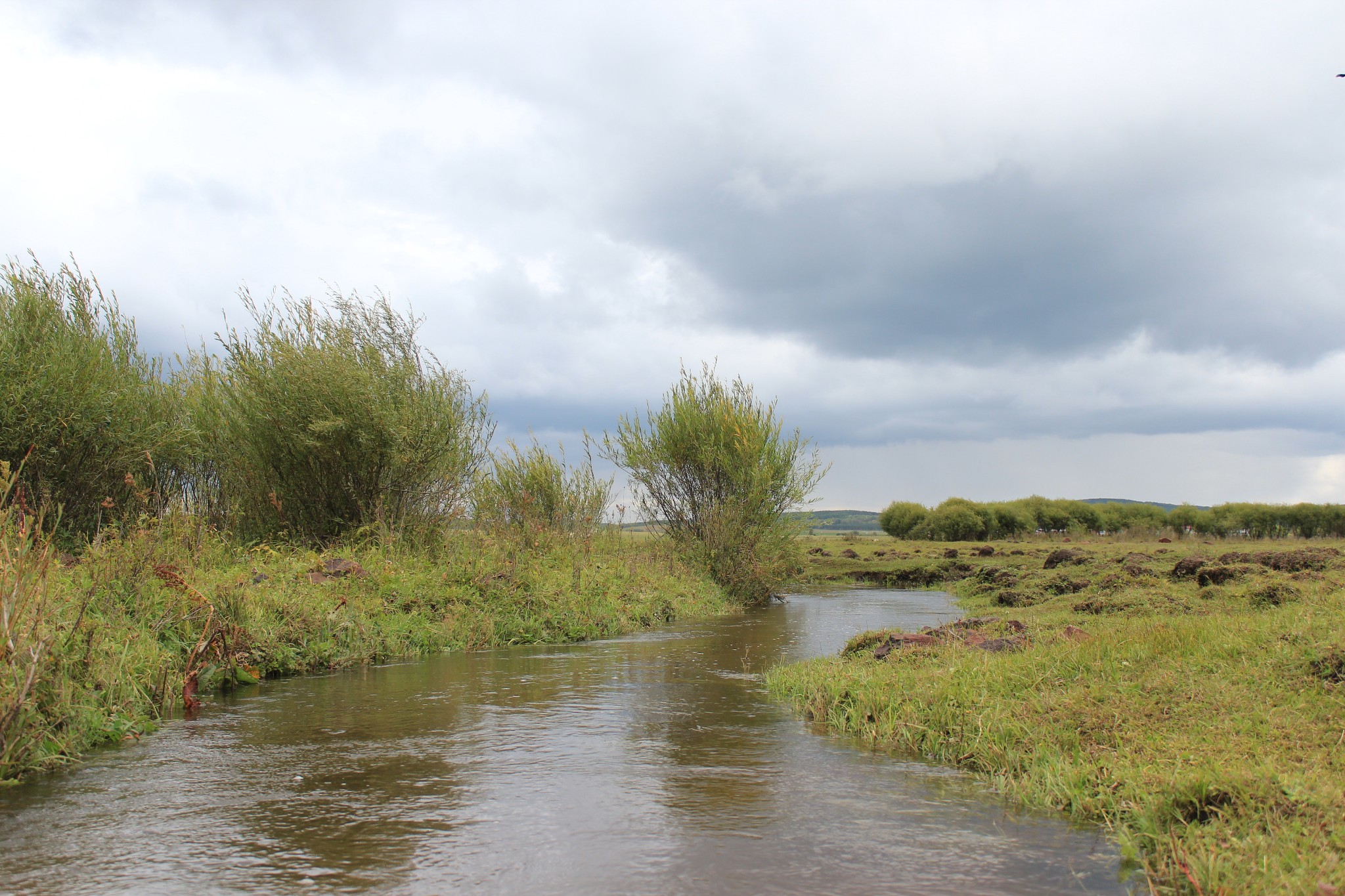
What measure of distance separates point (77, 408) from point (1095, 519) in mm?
54135

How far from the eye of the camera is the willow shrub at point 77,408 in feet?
43.9

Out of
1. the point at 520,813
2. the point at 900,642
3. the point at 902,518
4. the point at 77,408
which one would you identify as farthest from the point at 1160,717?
the point at 902,518

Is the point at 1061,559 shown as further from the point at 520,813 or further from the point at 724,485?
the point at 520,813

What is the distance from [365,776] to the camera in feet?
17.0

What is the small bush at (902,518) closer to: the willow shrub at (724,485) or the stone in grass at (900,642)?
the willow shrub at (724,485)

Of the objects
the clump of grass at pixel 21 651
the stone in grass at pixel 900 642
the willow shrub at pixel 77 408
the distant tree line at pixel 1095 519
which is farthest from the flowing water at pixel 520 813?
the distant tree line at pixel 1095 519

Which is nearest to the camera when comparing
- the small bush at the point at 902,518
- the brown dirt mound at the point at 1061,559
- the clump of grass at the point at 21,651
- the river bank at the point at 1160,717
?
the river bank at the point at 1160,717

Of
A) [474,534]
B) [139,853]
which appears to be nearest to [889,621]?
[474,534]

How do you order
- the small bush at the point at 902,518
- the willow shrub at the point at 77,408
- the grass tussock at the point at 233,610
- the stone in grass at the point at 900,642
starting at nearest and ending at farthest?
1. the grass tussock at the point at 233,610
2. the stone in grass at the point at 900,642
3. the willow shrub at the point at 77,408
4. the small bush at the point at 902,518

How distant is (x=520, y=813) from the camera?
4.48 metres

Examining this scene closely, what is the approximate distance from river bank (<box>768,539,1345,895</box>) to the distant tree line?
39.6 metres

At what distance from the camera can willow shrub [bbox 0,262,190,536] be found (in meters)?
13.4

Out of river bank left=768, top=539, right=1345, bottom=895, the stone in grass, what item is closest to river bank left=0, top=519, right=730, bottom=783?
river bank left=768, top=539, right=1345, bottom=895

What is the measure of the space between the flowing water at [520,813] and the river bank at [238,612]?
1.32 ft
